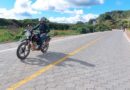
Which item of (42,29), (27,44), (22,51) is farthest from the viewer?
(42,29)

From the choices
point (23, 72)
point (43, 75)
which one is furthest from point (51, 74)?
point (23, 72)

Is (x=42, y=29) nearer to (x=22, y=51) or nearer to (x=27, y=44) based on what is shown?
(x=27, y=44)

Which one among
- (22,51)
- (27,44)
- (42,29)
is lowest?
(22,51)

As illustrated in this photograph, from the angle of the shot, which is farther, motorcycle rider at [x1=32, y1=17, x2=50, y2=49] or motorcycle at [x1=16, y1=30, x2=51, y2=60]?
motorcycle rider at [x1=32, y1=17, x2=50, y2=49]

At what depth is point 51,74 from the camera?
830 cm

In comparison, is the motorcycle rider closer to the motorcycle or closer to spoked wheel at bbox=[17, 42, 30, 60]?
the motorcycle

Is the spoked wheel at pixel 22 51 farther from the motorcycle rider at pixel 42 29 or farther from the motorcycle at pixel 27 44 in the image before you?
the motorcycle rider at pixel 42 29

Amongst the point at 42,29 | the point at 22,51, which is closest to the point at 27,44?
the point at 22,51

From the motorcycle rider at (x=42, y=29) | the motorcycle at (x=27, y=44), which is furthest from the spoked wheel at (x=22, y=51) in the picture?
the motorcycle rider at (x=42, y=29)

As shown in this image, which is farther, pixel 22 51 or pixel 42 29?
pixel 42 29

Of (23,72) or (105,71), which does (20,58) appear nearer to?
(23,72)

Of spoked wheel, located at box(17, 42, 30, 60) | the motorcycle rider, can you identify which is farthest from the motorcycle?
the motorcycle rider

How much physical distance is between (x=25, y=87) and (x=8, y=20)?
6644cm

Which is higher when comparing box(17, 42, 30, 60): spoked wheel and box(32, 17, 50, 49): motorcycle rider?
box(32, 17, 50, 49): motorcycle rider
